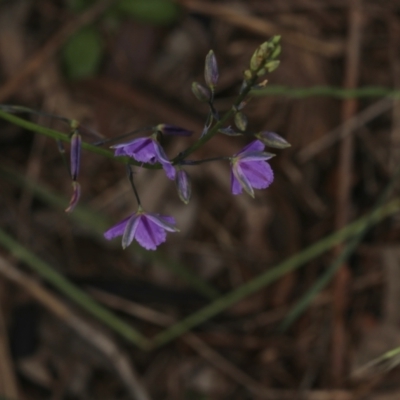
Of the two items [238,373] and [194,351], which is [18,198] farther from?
[238,373]

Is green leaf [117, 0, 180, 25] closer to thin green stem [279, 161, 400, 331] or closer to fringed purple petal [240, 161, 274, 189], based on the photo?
thin green stem [279, 161, 400, 331]

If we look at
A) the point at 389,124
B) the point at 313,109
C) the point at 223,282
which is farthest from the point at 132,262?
the point at 389,124

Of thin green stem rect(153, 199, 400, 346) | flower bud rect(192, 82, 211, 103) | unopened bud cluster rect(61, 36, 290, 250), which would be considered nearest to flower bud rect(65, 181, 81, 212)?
unopened bud cluster rect(61, 36, 290, 250)

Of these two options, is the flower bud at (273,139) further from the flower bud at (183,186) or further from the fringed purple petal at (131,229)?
the fringed purple petal at (131,229)

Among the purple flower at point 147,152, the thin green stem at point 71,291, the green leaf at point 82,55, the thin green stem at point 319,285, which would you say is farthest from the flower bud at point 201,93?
the green leaf at point 82,55

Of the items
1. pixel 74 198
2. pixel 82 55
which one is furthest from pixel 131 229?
pixel 82 55

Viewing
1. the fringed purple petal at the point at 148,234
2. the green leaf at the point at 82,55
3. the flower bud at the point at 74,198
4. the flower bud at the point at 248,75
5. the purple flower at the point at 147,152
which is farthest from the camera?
the green leaf at the point at 82,55

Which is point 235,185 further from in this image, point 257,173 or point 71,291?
point 71,291
